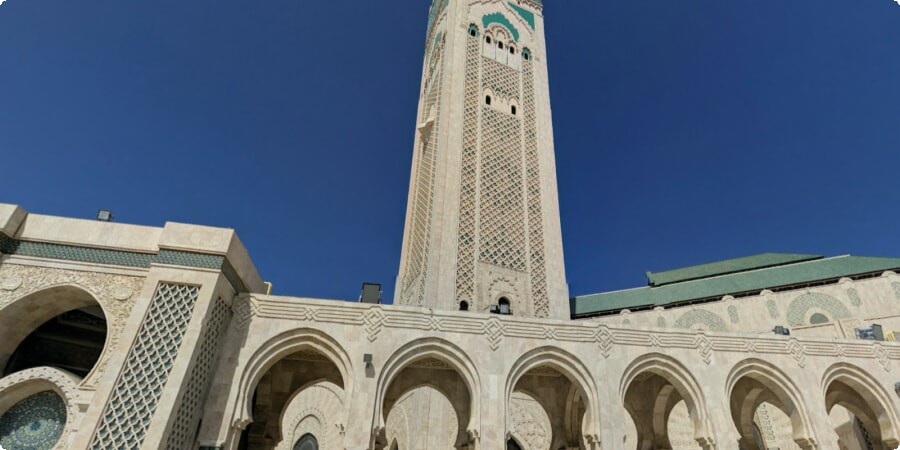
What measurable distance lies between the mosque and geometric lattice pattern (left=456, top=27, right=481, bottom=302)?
0.19ft

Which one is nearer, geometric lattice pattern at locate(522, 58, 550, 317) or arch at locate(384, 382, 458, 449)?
arch at locate(384, 382, 458, 449)

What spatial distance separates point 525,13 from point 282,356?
16.7 m

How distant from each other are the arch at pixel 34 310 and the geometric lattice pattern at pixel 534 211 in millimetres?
9670

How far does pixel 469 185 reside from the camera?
13586mm

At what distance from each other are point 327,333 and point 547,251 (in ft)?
25.5

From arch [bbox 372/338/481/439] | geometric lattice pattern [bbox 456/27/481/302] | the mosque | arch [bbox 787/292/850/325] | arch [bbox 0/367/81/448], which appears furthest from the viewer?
arch [bbox 787/292/850/325]

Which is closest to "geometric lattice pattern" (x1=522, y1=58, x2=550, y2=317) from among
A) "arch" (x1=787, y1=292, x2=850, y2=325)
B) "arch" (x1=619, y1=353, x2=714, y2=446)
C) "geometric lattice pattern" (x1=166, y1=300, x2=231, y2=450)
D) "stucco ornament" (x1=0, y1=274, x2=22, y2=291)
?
"arch" (x1=619, y1=353, x2=714, y2=446)

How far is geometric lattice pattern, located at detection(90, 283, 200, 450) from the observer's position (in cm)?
574

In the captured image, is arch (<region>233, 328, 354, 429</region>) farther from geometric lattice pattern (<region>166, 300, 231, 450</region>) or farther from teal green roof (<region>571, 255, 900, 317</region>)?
teal green roof (<region>571, 255, 900, 317</region>)

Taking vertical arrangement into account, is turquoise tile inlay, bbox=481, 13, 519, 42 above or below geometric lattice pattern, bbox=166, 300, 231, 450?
above

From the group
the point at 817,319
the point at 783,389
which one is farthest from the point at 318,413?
the point at 817,319

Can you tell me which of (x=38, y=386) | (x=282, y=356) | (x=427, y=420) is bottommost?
(x=38, y=386)

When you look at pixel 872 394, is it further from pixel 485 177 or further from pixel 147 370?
pixel 147 370

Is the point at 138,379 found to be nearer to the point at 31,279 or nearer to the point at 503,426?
the point at 31,279
